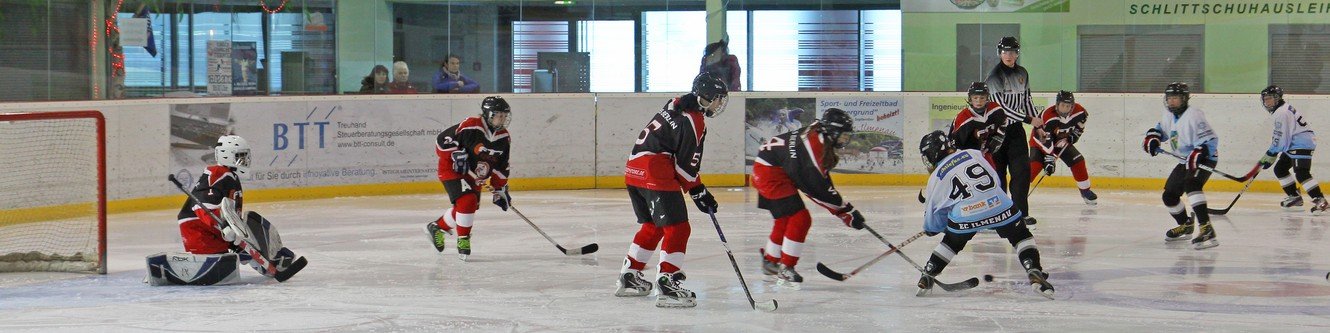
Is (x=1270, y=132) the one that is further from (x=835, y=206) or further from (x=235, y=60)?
(x=235, y=60)

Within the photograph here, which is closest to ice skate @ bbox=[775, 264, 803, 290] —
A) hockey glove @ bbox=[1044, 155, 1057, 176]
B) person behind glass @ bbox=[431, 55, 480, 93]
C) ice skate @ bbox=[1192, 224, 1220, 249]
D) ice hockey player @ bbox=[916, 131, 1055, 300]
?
ice hockey player @ bbox=[916, 131, 1055, 300]

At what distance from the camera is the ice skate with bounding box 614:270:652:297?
5.96m

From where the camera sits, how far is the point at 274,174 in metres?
10.9

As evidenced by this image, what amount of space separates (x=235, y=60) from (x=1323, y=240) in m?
7.90

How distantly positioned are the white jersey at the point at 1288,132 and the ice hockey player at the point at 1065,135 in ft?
4.45

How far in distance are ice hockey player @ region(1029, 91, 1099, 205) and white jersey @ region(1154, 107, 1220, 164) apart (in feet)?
7.39

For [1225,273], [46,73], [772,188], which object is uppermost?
[46,73]

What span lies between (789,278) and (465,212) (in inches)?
81.6

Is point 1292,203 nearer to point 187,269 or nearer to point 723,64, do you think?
point 723,64

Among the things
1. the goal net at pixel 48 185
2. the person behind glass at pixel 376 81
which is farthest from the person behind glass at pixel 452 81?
the goal net at pixel 48 185

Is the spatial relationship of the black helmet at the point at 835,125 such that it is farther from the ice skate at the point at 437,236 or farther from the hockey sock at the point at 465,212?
the ice skate at the point at 437,236

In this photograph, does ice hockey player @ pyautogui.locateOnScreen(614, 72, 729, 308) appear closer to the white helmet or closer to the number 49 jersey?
the number 49 jersey

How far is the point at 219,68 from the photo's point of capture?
11047 mm

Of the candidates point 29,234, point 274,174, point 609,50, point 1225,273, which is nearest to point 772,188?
point 1225,273
